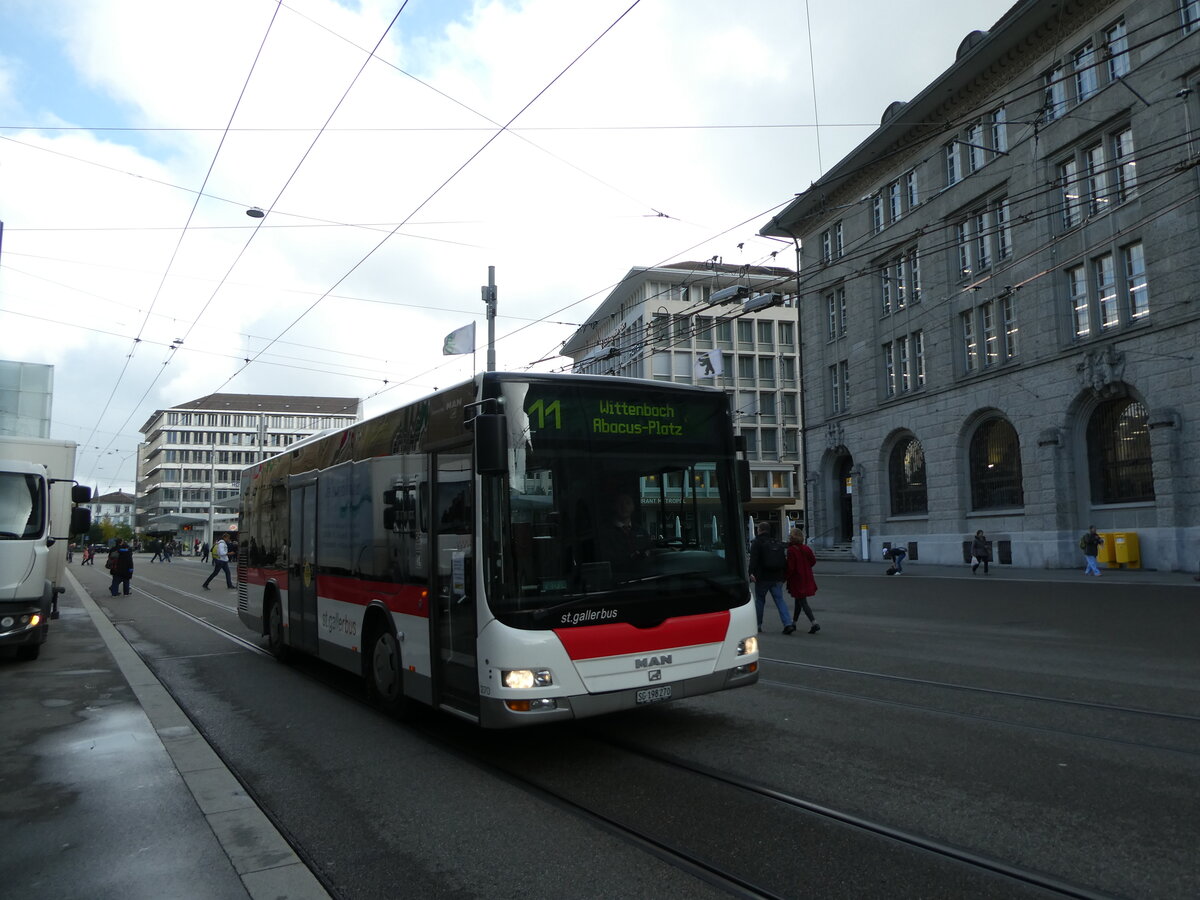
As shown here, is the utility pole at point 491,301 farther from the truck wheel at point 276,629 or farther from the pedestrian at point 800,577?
the truck wheel at point 276,629

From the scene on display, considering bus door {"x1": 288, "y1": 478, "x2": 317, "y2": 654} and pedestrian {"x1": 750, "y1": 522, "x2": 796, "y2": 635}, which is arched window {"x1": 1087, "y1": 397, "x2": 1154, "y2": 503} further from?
bus door {"x1": 288, "y1": 478, "x2": 317, "y2": 654}

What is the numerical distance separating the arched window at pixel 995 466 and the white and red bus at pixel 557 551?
91.2 feet

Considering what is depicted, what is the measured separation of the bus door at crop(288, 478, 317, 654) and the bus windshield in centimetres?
447

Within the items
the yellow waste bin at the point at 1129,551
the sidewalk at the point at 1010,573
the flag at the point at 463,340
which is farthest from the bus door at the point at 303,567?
the yellow waste bin at the point at 1129,551

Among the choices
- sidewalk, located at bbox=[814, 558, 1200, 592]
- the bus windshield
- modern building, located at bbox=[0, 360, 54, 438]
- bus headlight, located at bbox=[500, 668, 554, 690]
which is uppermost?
modern building, located at bbox=[0, 360, 54, 438]

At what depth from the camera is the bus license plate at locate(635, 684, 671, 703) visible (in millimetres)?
5996

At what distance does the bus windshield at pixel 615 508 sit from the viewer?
229 inches

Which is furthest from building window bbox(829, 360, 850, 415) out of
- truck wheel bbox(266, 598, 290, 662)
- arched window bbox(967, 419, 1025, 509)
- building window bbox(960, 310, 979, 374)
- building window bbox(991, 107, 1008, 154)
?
truck wheel bbox(266, 598, 290, 662)

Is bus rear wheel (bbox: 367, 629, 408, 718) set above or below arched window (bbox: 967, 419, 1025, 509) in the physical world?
below

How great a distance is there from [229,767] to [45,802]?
109 cm

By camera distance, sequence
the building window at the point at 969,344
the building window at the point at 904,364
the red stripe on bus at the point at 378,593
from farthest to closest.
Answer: the building window at the point at 904,364 → the building window at the point at 969,344 → the red stripe on bus at the point at 378,593

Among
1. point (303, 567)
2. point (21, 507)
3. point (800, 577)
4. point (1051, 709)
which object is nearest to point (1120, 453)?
point (800, 577)

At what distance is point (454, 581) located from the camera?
20.1ft

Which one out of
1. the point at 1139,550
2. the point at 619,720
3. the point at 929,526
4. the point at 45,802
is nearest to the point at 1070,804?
the point at 619,720
